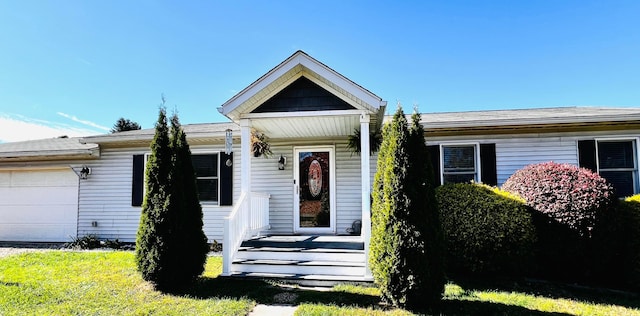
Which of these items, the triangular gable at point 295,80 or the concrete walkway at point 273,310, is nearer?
the concrete walkway at point 273,310

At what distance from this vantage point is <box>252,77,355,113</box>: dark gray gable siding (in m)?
5.94

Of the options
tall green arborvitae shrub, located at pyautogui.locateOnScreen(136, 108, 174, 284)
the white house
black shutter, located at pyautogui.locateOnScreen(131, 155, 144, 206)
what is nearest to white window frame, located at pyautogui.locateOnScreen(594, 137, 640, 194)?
the white house

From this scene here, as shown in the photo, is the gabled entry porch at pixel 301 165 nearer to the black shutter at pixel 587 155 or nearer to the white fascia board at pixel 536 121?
the white fascia board at pixel 536 121

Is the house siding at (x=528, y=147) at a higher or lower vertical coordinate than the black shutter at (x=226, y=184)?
higher

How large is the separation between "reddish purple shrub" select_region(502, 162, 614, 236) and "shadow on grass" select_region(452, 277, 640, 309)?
2.86ft

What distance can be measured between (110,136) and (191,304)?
6.18 meters

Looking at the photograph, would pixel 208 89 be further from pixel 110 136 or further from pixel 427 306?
pixel 427 306

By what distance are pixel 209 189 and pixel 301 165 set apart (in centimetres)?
242

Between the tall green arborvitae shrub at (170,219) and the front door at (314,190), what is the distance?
10.3 ft

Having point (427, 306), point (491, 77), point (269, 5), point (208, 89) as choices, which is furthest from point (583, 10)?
point (208, 89)

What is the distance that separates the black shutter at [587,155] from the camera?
24.0 feet

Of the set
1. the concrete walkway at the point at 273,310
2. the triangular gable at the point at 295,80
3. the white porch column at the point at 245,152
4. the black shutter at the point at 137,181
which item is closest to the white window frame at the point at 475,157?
the triangular gable at the point at 295,80

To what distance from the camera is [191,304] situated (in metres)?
4.34

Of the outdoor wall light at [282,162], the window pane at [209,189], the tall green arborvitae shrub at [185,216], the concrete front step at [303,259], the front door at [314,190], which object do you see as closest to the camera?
the tall green arborvitae shrub at [185,216]
